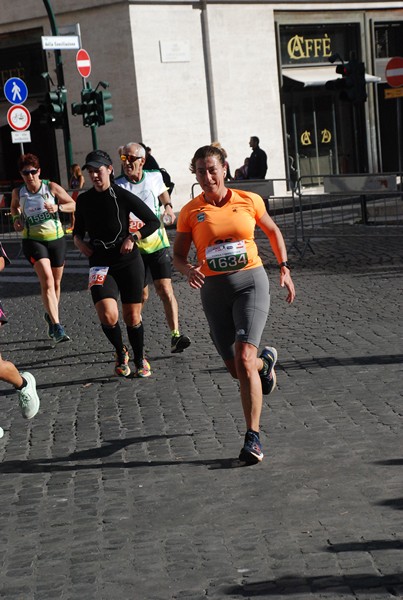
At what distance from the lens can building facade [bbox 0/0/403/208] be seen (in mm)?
29766

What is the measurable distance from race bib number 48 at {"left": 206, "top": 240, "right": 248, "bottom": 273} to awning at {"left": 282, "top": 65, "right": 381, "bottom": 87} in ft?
86.2

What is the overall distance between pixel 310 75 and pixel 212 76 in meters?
3.44

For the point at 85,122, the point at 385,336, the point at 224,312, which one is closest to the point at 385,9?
the point at 85,122

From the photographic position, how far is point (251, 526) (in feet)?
17.9

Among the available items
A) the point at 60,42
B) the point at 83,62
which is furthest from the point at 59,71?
the point at 60,42

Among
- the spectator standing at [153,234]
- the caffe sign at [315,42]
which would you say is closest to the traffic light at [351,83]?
the caffe sign at [315,42]

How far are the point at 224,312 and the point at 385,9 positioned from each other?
29.7 metres

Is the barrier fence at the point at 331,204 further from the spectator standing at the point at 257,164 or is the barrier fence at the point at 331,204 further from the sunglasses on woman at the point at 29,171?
the spectator standing at the point at 257,164

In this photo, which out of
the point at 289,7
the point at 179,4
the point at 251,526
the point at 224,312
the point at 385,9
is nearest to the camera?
the point at 251,526

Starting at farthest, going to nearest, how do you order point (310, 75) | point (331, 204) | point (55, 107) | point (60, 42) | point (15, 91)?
point (310, 75) < point (15, 91) < point (55, 107) < point (60, 42) < point (331, 204)

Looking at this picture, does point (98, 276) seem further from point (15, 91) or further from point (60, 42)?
point (15, 91)

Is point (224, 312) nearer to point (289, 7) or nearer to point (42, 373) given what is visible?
point (42, 373)

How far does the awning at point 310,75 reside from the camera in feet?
107

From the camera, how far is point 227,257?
22.7 ft
